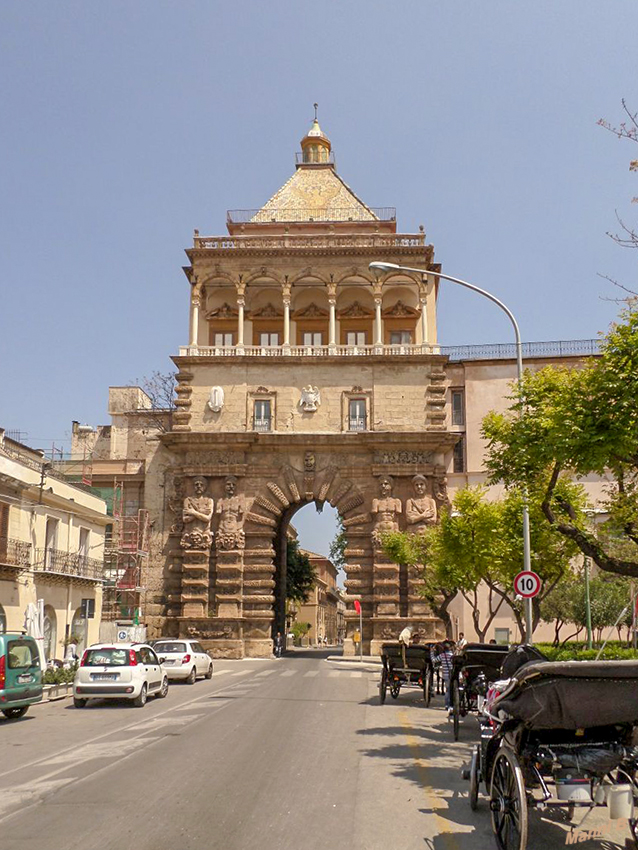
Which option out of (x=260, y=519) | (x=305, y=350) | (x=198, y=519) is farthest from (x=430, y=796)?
(x=305, y=350)

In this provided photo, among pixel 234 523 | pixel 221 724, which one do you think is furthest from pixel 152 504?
pixel 221 724

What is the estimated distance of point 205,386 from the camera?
4478 cm

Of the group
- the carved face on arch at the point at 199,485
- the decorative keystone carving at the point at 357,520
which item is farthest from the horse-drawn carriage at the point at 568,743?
the carved face on arch at the point at 199,485

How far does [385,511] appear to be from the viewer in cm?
4184

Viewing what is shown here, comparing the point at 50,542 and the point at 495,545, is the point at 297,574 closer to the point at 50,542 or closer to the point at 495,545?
the point at 50,542

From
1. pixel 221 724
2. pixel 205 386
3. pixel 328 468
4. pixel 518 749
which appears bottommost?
pixel 221 724

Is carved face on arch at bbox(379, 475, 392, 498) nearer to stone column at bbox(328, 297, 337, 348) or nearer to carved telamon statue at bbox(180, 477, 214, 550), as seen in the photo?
stone column at bbox(328, 297, 337, 348)

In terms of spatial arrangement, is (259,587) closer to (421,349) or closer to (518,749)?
(421,349)

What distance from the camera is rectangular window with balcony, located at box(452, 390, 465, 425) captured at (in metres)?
48.8

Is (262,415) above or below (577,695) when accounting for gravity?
above

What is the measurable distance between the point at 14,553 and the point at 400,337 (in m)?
26.9

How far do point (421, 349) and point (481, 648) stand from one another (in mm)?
31503

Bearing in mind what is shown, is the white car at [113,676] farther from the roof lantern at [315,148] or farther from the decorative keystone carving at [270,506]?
the roof lantern at [315,148]

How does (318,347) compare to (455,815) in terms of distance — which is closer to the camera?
(455,815)
